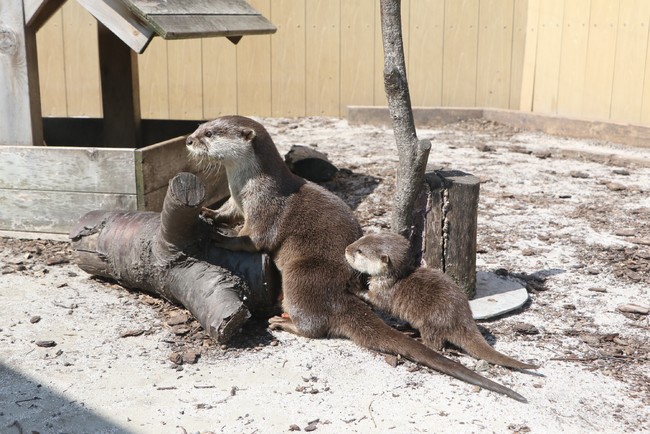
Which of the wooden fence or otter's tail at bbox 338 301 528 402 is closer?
otter's tail at bbox 338 301 528 402

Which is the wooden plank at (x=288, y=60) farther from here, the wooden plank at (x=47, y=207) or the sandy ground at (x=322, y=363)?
the wooden plank at (x=47, y=207)

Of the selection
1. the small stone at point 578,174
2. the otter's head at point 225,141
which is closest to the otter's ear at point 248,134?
the otter's head at point 225,141

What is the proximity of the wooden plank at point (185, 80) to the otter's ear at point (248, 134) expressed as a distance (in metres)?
5.16

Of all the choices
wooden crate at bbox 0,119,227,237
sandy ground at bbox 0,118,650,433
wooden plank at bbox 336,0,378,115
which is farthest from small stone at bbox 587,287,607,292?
wooden plank at bbox 336,0,378,115

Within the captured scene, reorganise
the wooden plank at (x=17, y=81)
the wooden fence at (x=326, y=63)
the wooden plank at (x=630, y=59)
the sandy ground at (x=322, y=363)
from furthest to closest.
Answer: the wooden fence at (x=326, y=63), the wooden plank at (x=630, y=59), the wooden plank at (x=17, y=81), the sandy ground at (x=322, y=363)

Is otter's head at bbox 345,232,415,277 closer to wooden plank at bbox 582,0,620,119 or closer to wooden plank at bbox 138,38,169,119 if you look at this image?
wooden plank at bbox 582,0,620,119

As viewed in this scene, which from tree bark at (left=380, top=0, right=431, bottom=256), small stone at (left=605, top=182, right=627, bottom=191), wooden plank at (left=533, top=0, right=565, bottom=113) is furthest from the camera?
wooden plank at (left=533, top=0, right=565, bottom=113)

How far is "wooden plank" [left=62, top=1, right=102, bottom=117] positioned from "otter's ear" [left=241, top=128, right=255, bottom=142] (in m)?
5.38

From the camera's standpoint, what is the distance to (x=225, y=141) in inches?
159

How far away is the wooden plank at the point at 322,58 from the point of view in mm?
8953

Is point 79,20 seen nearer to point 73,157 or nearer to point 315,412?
point 73,157

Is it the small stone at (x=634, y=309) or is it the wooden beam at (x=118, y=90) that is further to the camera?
the wooden beam at (x=118, y=90)

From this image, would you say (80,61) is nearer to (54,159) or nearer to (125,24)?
(54,159)

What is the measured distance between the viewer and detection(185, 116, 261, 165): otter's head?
404 centimetres
